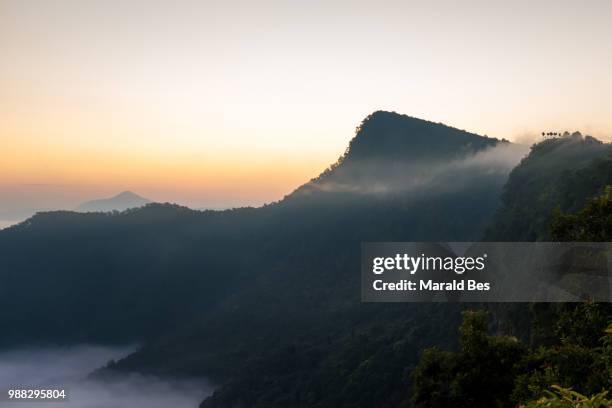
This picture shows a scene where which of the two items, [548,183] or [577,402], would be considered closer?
[577,402]

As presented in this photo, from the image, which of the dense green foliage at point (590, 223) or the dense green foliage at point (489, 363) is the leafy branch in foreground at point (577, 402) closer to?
the dense green foliage at point (489, 363)

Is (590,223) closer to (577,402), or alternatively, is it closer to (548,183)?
(577,402)

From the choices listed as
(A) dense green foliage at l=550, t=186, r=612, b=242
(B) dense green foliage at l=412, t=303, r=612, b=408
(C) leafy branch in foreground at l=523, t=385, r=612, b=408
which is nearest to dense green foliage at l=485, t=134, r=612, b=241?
(A) dense green foliage at l=550, t=186, r=612, b=242

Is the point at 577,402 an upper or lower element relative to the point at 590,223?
lower

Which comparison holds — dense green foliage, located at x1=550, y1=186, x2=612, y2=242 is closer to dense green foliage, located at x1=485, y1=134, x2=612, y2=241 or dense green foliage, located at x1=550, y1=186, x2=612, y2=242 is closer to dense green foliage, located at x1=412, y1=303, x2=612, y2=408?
dense green foliage, located at x1=412, y1=303, x2=612, y2=408

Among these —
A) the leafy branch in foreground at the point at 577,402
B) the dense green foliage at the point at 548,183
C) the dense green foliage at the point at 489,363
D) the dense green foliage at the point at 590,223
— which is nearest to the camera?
the leafy branch in foreground at the point at 577,402

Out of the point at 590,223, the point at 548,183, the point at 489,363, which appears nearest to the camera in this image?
the point at 489,363

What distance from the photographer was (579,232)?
63.1ft

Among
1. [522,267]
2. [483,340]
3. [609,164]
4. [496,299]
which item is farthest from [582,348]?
[609,164]

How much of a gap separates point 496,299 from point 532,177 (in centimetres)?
4537

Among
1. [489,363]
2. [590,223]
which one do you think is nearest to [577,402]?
[489,363]

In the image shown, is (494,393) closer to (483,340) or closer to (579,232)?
(483,340)

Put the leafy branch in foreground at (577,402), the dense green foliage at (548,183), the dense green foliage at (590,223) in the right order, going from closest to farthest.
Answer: the leafy branch in foreground at (577,402), the dense green foliage at (590,223), the dense green foliage at (548,183)

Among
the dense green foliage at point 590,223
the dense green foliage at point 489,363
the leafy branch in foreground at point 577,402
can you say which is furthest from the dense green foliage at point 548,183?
the leafy branch in foreground at point 577,402
